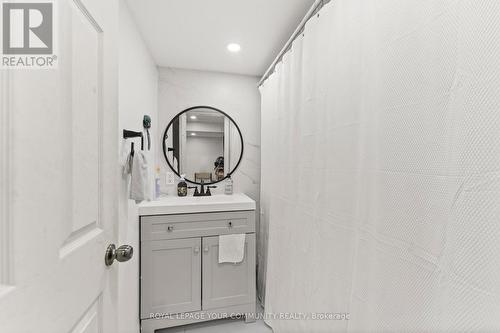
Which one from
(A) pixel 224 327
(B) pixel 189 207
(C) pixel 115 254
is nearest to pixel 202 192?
(B) pixel 189 207

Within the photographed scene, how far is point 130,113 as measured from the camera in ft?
4.21

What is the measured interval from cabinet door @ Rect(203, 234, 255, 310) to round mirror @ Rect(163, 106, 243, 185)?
759mm

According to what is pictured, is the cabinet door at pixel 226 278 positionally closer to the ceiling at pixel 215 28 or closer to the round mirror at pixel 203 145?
the round mirror at pixel 203 145

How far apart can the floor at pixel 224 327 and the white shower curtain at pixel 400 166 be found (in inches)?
22.7

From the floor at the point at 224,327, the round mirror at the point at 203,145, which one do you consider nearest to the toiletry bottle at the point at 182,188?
the round mirror at the point at 203,145

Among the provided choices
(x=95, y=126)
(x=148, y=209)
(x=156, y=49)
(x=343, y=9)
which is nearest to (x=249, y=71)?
(x=156, y=49)

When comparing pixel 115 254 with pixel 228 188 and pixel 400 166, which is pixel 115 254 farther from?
pixel 228 188

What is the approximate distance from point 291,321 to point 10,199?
1487mm

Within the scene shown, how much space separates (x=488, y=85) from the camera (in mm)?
469

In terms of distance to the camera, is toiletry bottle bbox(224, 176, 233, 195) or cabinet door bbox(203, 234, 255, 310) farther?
toiletry bottle bbox(224, 176, 233, 195)

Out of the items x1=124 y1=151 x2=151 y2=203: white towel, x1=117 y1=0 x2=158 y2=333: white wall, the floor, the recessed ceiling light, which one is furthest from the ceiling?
the floor

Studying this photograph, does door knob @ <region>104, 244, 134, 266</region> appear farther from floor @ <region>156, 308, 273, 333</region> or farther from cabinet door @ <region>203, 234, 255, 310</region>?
floor @ <region>156, 308, 273, 333</region>

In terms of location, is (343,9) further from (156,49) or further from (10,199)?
(156,49)
